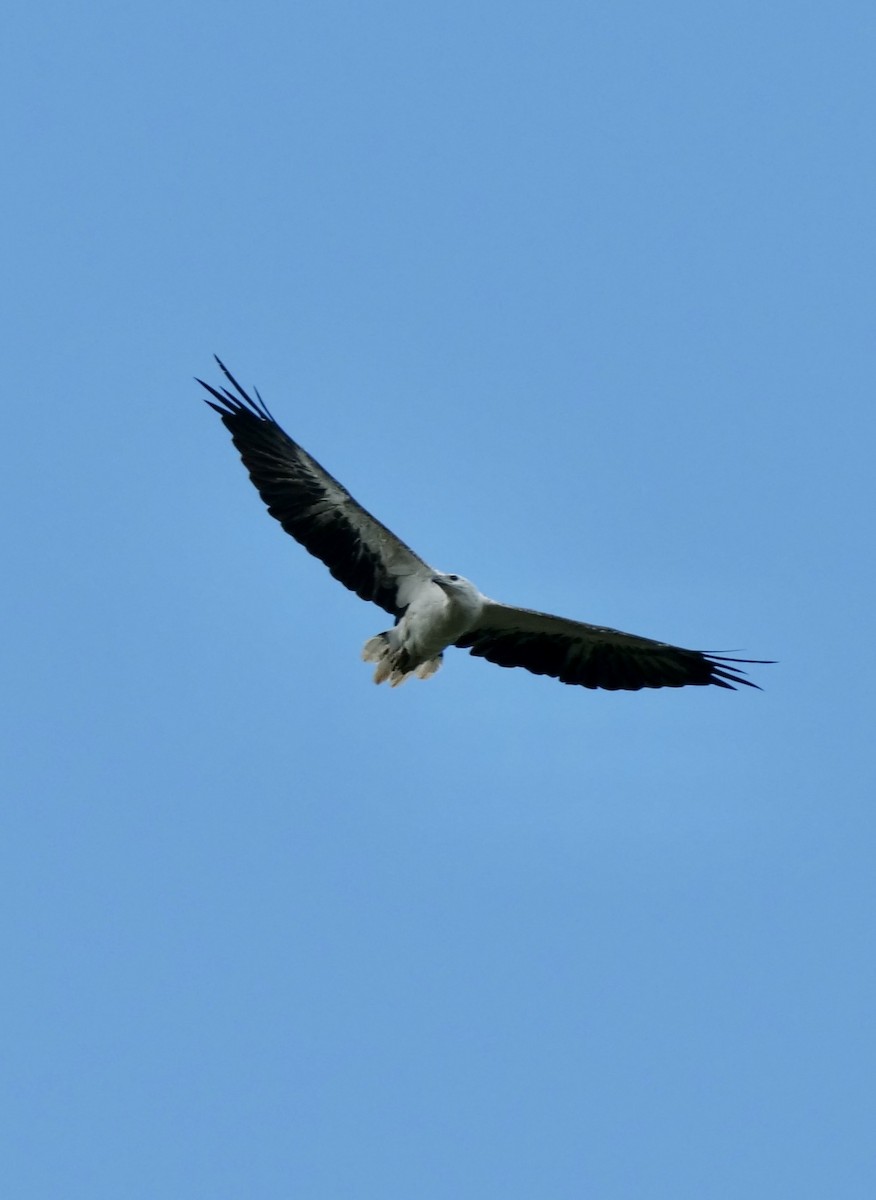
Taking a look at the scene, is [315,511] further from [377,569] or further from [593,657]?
[593,657]

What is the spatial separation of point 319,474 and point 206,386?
1130mm

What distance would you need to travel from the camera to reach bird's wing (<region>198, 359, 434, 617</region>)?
1856cm

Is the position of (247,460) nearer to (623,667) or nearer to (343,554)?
(343,554)

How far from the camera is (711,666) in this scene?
19.4 meters

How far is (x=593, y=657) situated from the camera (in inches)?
763

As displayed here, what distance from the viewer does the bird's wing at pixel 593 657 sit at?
19.2 m

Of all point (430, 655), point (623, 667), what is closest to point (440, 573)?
point (430, 655)

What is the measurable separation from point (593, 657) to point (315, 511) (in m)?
2.61

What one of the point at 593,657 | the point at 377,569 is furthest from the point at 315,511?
the point at 593,657

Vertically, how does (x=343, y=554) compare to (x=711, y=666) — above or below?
below

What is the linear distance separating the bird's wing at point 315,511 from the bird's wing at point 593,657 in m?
0.85

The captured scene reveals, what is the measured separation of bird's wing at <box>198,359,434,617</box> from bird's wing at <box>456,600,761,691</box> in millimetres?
852

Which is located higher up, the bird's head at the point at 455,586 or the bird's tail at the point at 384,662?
the bird's head at the point at 455,586

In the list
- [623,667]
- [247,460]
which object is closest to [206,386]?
[247,460]
